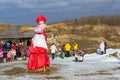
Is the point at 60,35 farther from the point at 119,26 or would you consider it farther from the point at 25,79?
the point at 25,79

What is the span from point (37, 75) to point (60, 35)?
5225cm

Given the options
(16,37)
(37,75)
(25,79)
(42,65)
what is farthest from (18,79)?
(16,37)

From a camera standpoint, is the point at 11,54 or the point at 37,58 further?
the point at 11,54

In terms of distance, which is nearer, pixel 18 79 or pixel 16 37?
pixel 18 79

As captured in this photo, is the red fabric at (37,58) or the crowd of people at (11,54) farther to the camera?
the crowd of people at (11,54)

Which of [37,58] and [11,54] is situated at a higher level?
[11,54]

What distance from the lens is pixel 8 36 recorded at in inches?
1654

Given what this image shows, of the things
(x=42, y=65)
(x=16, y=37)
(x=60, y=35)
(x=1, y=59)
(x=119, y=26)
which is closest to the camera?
(x=42, y=65)

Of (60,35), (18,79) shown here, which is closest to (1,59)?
(18,79)

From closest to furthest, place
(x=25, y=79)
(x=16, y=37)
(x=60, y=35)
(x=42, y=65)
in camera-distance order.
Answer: (x=25, y=79), (x=42, y=65), (x=16, y=37), (x=60, y=35)

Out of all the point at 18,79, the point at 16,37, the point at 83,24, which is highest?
the point at 83,24

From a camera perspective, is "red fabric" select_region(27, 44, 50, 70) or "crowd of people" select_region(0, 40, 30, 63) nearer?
"red fabric" select_region(27, 44, 50, 70)

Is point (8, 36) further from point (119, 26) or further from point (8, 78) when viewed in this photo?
point (119, 26)

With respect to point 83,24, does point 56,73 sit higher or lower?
lower
